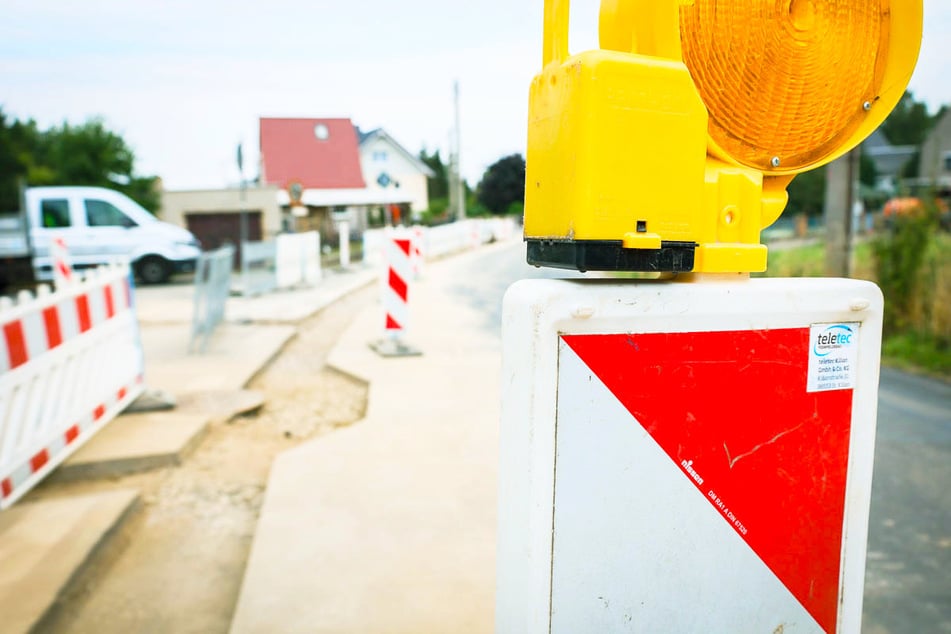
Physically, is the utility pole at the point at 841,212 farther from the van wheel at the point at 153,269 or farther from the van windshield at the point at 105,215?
the van windshield at the point at 105,215

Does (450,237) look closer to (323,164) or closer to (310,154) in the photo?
(323,164)

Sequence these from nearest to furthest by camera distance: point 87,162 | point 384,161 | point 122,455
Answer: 1. point 122,455
2. point 87,162
3. point 384,161

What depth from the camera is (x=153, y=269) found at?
1620 cm

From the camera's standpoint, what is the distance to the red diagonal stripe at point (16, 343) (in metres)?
3.38

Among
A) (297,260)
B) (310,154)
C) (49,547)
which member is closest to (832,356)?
(49,547)

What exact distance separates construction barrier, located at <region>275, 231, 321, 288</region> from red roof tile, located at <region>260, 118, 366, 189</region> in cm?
3065

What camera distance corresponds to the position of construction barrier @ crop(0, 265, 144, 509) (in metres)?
3.40

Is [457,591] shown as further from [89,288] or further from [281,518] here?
[89,288]

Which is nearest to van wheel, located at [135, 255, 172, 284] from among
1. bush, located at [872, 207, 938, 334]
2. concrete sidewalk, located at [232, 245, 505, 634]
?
concrete sidewalk, located at [232, 245, 505, 634]

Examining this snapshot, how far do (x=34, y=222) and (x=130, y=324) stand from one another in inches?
513

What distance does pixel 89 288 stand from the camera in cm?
434

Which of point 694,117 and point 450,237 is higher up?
point 694,117

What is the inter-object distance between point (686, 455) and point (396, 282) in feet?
19.0

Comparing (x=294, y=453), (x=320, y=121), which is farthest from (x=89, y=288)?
(x=320, y=121)
